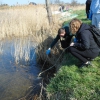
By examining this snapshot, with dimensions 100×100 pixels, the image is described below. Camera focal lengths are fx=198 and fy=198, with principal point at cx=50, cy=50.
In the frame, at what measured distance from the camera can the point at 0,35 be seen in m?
10.9

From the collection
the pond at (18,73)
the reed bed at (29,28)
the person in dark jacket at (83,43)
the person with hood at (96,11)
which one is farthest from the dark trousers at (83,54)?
the reed bed at (29,28)

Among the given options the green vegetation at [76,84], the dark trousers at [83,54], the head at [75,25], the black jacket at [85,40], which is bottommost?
the green vegetation at [76,84]

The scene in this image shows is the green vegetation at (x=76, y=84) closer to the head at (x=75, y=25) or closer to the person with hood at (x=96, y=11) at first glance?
the head at (x=75, y=25)

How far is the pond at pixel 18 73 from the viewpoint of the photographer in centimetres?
533

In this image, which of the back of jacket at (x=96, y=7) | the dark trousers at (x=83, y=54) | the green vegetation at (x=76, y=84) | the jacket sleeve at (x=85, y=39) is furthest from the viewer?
the back of jacket at (x=96, y=7)

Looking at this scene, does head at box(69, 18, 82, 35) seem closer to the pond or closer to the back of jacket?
the back of jacket

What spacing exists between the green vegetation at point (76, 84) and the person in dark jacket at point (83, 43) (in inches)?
10.2

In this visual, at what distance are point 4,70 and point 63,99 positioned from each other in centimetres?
352

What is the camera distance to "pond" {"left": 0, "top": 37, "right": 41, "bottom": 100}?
5332 mm

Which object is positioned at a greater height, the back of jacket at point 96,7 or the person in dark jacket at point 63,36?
the back of jacket at point 96,7

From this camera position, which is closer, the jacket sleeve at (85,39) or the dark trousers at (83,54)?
the jacket sleeve at (85,39)

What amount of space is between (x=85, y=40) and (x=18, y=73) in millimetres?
3059

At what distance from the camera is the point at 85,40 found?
4398 millimetres

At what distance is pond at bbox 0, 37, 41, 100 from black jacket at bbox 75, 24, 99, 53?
186 centimetres
